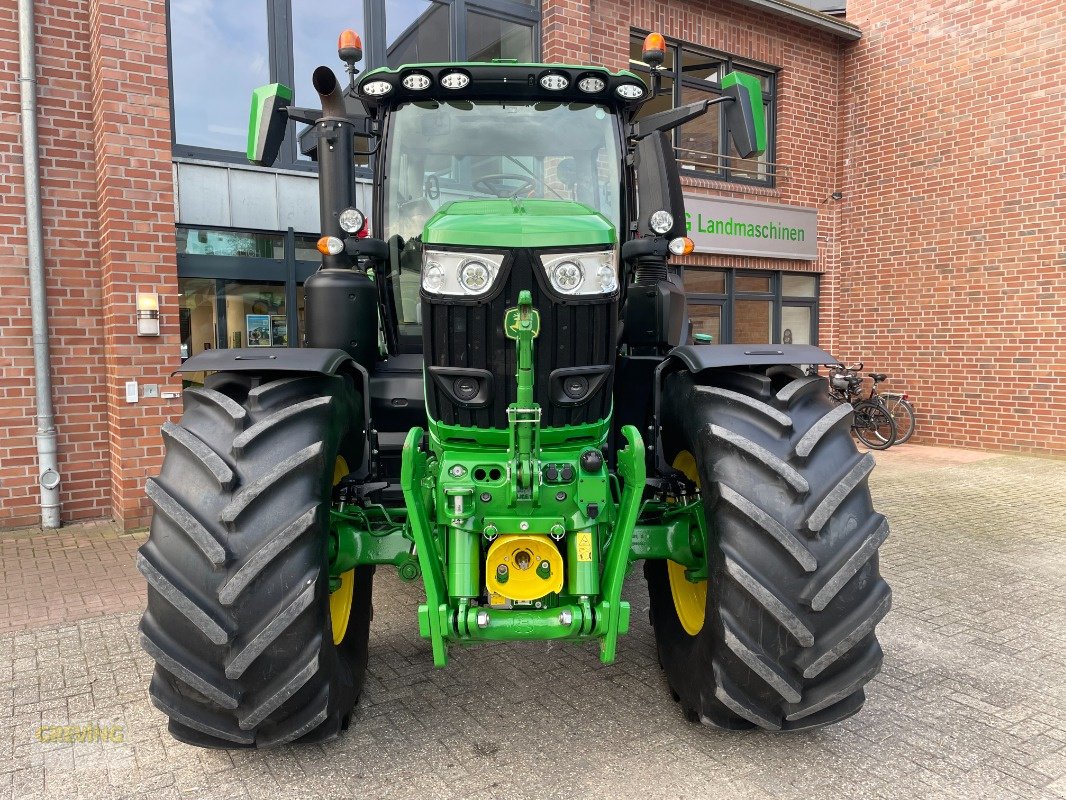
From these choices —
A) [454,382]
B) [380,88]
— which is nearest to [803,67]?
[380,88]

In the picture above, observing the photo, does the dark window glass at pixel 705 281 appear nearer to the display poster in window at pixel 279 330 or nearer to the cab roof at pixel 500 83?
the display poster in window at pixel 279 330

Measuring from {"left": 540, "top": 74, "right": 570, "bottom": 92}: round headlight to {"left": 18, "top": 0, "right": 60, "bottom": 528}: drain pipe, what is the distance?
454 centimetres

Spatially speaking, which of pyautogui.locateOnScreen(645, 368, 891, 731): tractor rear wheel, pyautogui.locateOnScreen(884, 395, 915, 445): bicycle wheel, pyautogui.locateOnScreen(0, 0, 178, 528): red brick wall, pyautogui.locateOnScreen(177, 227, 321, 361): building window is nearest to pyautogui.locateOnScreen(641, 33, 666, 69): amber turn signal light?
pyautogui.locateOnScreen(645, 368, 891, 731): tractor rear wheel

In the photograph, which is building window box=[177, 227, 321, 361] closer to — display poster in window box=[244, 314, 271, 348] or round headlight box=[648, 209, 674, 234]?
display poster in window box=[244, 314, 271, 348]

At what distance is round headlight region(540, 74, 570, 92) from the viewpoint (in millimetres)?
3252

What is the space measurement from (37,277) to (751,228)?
827 cm

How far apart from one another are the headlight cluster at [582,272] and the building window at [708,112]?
7.74m

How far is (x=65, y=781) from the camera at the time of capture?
2568 millimetres

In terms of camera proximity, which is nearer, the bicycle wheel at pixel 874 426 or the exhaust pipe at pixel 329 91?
the exhaust pipe at pixel 329 91

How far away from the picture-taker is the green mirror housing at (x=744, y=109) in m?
3.41

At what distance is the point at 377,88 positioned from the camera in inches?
131

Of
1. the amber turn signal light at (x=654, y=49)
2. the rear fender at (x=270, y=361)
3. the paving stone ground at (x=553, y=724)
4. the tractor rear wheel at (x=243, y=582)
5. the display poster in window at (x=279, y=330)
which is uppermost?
the amber turn signal light at (x=654, y=49)

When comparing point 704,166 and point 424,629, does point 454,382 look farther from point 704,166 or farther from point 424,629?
point 704,166

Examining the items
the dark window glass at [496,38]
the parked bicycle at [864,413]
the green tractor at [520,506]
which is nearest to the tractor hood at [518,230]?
the green tractor at [520,506]
